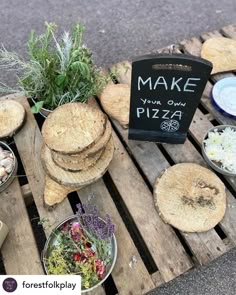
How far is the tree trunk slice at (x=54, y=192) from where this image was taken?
1.45 m

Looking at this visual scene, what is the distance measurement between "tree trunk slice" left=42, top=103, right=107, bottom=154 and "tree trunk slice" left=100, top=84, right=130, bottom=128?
0.37 meters

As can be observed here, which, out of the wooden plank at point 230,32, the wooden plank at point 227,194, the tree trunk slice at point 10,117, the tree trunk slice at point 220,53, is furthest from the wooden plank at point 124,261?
the wooden plank at point 230,32

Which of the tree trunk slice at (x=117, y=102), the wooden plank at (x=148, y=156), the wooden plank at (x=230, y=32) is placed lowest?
the wooden plank at (x=148, y=156)

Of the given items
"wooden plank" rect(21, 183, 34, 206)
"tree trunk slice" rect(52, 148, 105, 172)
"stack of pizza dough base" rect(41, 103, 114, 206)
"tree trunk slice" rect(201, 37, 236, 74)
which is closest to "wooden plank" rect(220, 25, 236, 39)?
"tree trunk slice" rect(201, 37, 236, 74)

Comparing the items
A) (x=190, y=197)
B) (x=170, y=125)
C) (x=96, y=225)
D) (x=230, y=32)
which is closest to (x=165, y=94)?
(x=170, y=125)

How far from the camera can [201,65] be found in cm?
125

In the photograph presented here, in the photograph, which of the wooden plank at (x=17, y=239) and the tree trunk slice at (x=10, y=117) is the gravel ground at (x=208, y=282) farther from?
the tree trunk slice at (x=10, y=117)

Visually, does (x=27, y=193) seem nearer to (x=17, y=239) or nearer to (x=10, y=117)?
(x=17, y=239)

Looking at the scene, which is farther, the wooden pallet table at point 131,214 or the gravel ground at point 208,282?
the gravel ground at point 208,282

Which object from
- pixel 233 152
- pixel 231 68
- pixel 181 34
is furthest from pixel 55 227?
pixel 181 34

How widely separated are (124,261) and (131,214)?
0.20 m

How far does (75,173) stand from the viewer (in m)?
1.44

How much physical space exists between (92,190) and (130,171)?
201mm

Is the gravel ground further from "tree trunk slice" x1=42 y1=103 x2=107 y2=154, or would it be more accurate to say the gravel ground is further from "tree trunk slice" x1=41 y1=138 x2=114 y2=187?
"tree trunk slice" x1=42 y1=103 x2=107 y2=154
